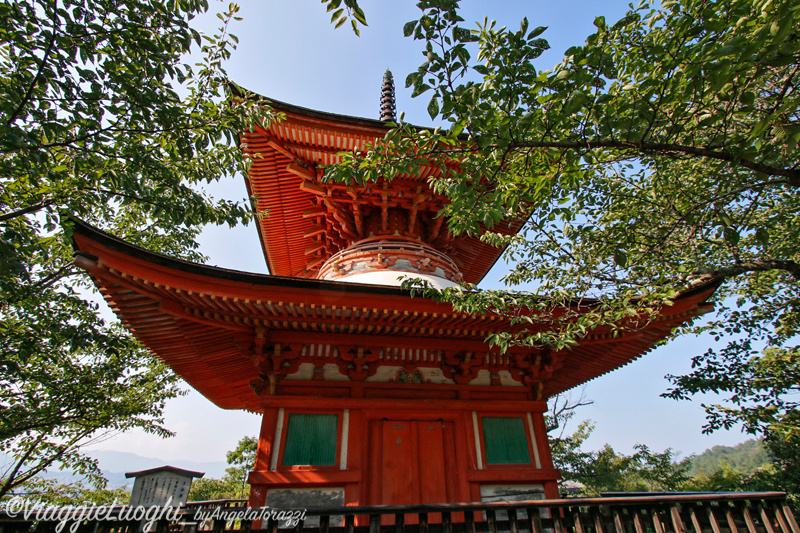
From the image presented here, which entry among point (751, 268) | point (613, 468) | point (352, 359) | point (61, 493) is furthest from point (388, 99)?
point (613, 468)

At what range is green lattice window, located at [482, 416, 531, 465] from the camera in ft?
18.8

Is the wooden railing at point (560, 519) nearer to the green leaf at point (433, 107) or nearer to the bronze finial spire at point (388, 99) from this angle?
the green leaf at point (433, 107)

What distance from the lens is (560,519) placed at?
12.9 feet

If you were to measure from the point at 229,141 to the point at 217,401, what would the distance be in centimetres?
623

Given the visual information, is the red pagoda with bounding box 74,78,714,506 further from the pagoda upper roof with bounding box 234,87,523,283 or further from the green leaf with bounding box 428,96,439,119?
the green leaf with bounding box 428,96,439,119

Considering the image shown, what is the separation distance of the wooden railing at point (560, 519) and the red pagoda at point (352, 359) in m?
0.84

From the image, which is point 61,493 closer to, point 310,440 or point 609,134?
point 310,440

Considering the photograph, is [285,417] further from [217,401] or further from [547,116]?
[547,116]

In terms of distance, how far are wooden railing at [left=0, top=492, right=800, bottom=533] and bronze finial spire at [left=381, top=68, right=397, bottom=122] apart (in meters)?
11.9

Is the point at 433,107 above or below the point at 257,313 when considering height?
above

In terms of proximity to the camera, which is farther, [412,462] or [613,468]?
[613,468]

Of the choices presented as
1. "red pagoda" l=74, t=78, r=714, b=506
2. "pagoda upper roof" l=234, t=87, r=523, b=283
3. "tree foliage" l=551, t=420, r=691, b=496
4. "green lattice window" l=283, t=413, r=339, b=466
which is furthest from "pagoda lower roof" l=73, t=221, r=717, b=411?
"tree foliage" l=551, t=420, r=691, b=496

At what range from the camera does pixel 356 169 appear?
4.06 metres

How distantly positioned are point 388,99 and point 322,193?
766 cm
